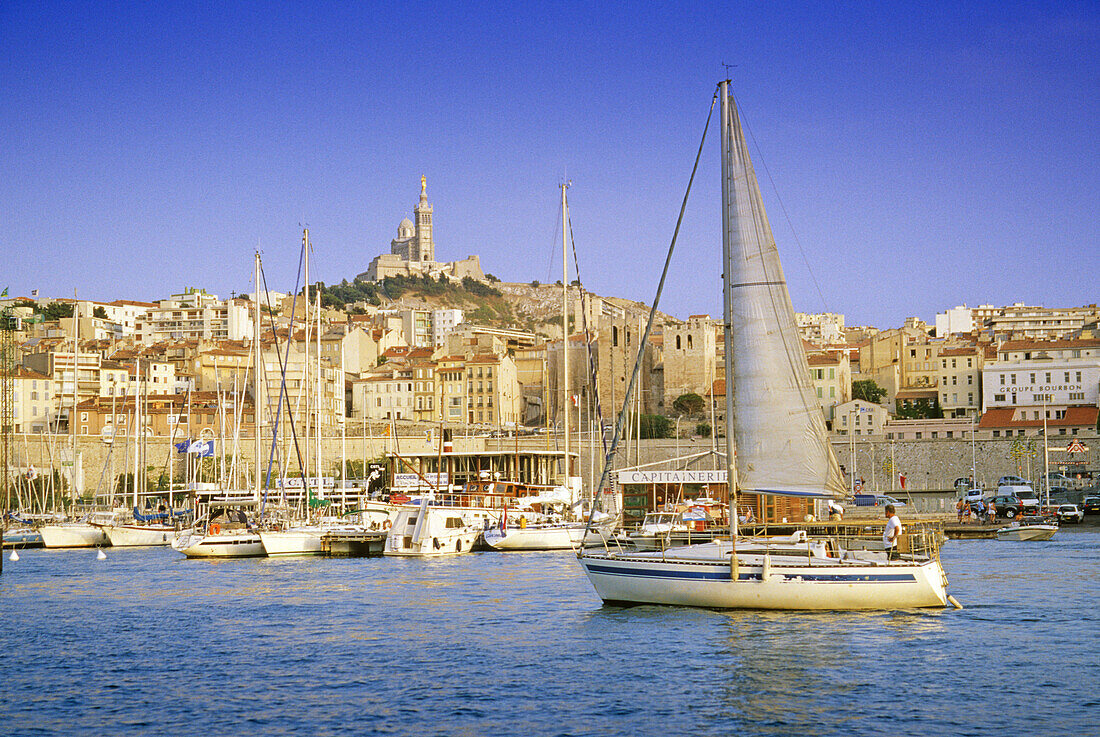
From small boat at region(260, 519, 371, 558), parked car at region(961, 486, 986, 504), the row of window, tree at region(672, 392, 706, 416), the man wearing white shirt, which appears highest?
the row of window

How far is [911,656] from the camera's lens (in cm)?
1819

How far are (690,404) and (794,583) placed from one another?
88329mm

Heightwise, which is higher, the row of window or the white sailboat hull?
the row of window

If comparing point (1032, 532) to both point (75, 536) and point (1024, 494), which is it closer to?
point (1024, 494)

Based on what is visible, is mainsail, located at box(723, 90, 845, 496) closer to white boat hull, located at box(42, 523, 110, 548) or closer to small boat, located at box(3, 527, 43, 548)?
white boat hull, located at box(42, 523, 110, 548)

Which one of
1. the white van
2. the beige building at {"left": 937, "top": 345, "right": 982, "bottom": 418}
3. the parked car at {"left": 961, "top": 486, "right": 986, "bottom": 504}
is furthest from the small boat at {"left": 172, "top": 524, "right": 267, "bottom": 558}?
the beige building at {"left": 937, "top": 345, "right": 982, "bottom": 418}

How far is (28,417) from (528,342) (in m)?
70.7

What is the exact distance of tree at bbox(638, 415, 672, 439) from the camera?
9462 centimetres

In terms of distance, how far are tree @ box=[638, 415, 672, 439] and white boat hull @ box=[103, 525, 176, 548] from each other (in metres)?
48.9

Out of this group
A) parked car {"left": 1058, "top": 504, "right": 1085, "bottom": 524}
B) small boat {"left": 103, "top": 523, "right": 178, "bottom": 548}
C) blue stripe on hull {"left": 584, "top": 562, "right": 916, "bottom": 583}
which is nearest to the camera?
blue stripe on hull {"left": 584, "top": 562, "right": 916, "bottom": 583}

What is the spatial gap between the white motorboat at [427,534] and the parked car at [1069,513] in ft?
96.3

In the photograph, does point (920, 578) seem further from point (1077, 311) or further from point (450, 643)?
point (1077, 311)

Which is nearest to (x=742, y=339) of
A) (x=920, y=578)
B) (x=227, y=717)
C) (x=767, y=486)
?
(x=767, y=486)

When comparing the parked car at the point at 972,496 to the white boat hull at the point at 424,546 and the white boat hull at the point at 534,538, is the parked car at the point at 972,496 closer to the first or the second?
the white boat hull at the point at 534,538
